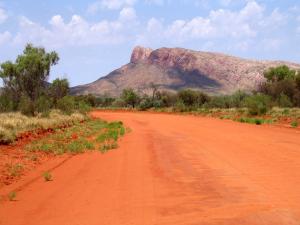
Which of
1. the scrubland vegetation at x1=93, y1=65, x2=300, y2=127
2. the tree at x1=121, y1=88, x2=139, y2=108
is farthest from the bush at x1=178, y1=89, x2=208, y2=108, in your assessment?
the tree at x1=121, y1=88, x2=139, y2=108

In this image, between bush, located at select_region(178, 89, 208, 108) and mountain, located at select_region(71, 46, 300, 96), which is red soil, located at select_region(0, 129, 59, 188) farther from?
mountain, located at select_region(71, 46, 300, 96)

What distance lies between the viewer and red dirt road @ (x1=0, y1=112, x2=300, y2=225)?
650 centimetres

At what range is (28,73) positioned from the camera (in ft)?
117

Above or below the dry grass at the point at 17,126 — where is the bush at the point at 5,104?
above

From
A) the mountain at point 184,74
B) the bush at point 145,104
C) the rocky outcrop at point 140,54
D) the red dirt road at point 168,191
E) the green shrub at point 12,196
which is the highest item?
the rocky outcrop at point 140,54

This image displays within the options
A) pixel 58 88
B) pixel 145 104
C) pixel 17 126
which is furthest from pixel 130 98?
pixel 17 126

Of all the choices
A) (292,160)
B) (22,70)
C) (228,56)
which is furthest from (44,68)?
(228,56)

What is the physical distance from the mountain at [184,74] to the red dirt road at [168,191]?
88.9 meters

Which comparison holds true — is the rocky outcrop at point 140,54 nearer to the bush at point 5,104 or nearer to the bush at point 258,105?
the bush at point 258,105

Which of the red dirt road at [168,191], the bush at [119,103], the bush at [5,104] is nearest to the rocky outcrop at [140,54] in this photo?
the bush at [119,103]

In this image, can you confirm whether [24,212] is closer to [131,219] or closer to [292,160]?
[131,219]

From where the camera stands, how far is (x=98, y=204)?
7.46 meters

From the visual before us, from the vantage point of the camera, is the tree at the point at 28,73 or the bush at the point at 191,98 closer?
the tree at the point at 28,73

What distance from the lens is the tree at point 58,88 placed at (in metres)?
41.9
